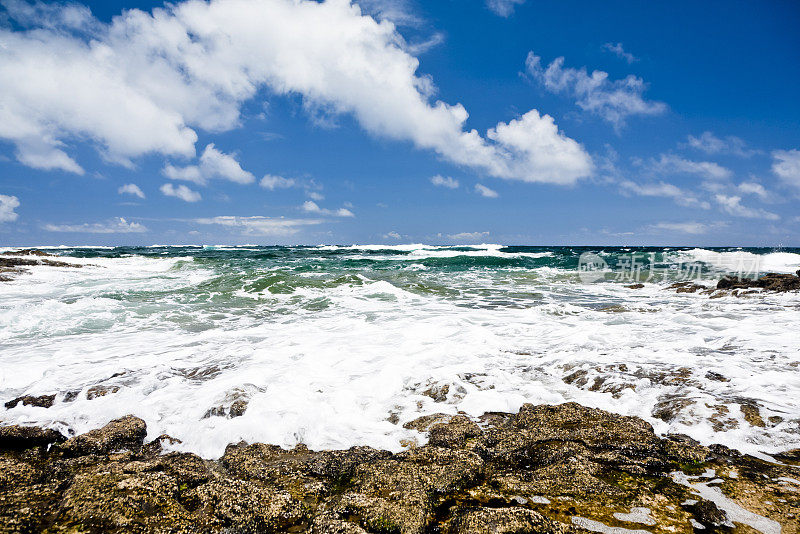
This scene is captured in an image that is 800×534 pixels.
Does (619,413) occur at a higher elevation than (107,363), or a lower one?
higher

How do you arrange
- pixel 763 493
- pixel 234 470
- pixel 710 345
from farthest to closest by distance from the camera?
pixel 710 345, pixel 234 470, pixel 763 493

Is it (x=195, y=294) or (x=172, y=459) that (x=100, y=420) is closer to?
(x=172, y=459)

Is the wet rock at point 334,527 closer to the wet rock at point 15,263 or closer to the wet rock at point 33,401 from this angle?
the wet rock at point 33,401

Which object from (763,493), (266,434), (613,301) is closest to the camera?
(763,493)

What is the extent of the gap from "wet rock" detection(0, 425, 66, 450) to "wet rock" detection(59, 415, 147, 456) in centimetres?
25

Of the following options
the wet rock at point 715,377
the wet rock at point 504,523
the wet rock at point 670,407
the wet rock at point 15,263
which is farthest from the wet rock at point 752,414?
the wet rock at point 15,263

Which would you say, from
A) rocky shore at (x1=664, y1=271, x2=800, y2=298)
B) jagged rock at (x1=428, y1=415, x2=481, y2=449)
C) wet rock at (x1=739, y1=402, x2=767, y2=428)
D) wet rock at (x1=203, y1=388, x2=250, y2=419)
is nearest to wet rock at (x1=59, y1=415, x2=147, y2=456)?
wet rock at (x1=203, y1=388, x2=250, y2=419)

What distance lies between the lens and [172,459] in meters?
2.82

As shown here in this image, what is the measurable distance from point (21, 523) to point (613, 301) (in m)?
11.9

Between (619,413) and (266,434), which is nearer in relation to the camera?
(266,434)

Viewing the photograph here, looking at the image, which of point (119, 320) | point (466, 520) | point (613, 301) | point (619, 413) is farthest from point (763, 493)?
point (119, 320)

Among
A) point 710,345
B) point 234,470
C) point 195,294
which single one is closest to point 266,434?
point 234,470

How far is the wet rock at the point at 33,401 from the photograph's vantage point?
3873mm

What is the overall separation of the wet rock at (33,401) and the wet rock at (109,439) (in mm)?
1340
